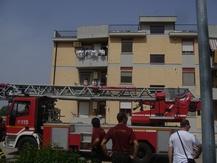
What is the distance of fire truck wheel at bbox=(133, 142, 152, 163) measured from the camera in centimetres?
1816

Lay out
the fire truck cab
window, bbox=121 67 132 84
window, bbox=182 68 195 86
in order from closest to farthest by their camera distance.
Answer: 1. the fire truck cab
2. window, bbox=182 68 195 86
3. window, bbox=121 67 132 84

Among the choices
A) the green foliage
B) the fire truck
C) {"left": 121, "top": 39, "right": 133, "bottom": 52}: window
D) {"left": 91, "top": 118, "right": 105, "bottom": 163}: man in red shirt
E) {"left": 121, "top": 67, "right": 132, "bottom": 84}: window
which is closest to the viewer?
the green foliage

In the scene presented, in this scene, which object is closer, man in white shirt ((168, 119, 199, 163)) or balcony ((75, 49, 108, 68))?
man in white shirt ((168, 119, 199, 163))

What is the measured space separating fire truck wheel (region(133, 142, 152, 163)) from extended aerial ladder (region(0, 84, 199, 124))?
6.07 ft

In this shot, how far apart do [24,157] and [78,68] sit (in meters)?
35.5

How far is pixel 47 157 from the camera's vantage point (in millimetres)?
8219

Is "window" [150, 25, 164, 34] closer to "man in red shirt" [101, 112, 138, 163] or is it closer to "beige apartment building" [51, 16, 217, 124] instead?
"beige apartment building" [51, 16, 217, 124]

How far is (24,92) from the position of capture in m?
22.8

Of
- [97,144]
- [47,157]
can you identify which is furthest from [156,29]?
[47,157]

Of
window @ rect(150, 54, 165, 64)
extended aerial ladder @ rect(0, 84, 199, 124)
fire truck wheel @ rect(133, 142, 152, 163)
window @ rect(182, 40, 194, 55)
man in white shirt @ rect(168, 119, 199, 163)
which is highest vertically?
window @ rect(182, 40, 194, 55)

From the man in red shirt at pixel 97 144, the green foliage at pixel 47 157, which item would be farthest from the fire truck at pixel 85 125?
the green foliage at pixel 47 157

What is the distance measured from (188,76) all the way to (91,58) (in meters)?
9.24

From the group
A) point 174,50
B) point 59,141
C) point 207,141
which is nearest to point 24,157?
point 207,141

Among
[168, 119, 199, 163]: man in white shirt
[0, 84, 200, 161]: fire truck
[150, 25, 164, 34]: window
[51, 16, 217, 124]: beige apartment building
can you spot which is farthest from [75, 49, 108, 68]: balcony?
[168, 119, 199, 163]: man in white shirt
